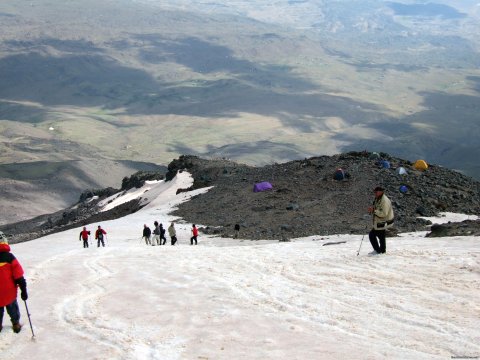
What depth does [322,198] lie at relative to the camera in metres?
36.6

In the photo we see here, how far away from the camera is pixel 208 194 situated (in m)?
42.7

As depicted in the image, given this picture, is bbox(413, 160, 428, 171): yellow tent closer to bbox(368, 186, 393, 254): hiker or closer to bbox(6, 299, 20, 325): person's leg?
bbox(368, 186, 393, 254): hiker

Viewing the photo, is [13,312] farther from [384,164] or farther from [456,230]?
[384,164]

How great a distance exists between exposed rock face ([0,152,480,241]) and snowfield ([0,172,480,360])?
37.1 feet

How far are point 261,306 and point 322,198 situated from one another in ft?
82.6

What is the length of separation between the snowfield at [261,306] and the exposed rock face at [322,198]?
37.1 ft

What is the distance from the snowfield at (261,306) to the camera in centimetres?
959

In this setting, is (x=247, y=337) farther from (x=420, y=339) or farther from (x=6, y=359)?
(x=6, y=359)

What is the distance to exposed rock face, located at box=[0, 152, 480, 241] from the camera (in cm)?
3109

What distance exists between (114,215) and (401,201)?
2363 cm

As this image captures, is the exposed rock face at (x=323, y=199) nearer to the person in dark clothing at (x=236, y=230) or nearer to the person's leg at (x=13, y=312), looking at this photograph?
the person in dark clothing at (x=236, y=230)

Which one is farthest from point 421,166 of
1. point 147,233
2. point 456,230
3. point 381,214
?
point 381,214

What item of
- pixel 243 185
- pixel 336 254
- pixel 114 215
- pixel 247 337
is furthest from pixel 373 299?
pixel 114 215

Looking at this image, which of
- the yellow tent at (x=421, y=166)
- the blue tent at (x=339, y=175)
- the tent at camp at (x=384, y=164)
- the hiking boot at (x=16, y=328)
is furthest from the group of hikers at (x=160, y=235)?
the yellow tent at (x=421, y=166)
